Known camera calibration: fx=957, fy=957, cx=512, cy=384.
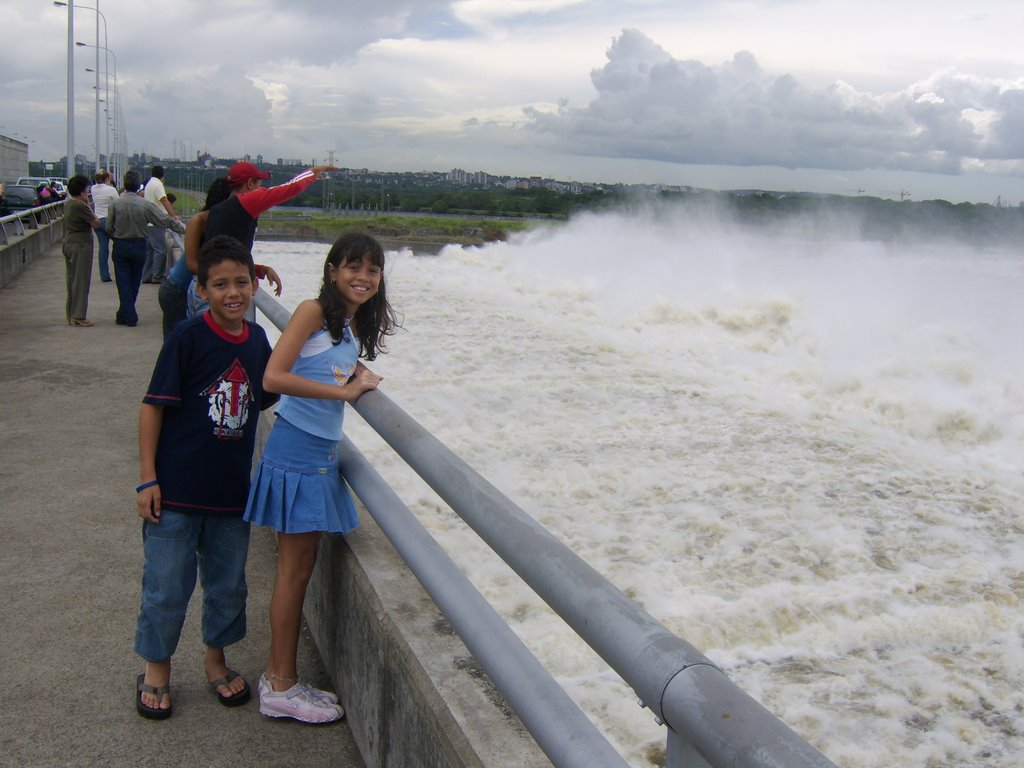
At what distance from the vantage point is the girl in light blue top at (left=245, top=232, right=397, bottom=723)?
3293 mm

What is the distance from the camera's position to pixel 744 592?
7.23m

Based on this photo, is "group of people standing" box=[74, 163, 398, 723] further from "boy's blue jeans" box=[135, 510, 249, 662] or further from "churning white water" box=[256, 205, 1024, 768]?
"churning white water" box=[256, 205, 1024, 768]

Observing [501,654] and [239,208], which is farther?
[239,208]

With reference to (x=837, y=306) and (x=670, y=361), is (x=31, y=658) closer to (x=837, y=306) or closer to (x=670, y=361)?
(x=670, y=361)

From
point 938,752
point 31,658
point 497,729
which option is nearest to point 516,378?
point 938,752

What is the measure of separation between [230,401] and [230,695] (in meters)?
1.07

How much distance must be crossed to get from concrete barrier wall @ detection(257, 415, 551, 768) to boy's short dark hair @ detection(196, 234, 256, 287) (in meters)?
1.10

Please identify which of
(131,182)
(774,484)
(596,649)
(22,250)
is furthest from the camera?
(22,250)

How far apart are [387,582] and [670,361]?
14609mm

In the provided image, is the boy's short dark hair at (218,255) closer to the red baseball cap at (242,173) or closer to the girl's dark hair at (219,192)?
the red baseball cap at (242,173)

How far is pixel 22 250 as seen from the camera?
57.8 ft

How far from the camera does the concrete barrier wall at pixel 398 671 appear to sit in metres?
2.44

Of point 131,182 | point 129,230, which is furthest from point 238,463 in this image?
point 131,182

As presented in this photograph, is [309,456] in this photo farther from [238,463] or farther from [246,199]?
[246,199]
